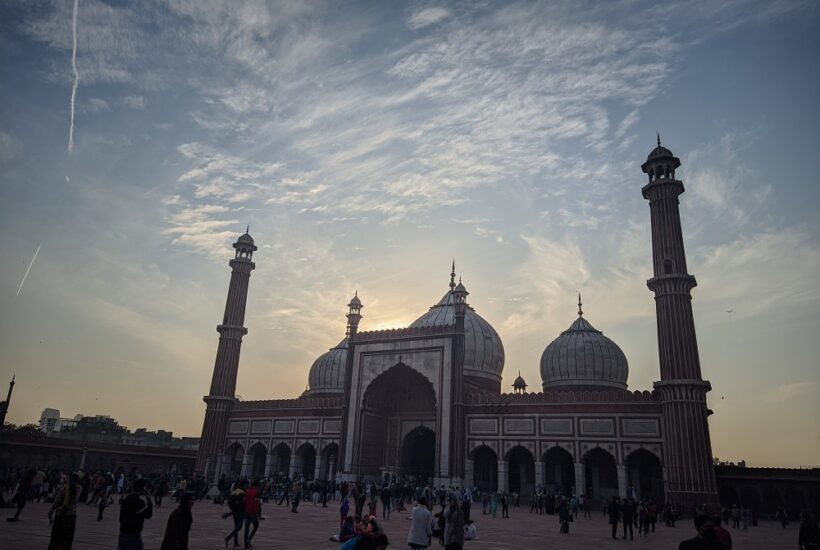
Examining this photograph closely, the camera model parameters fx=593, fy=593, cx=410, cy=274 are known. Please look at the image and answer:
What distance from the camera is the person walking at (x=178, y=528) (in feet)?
21.6

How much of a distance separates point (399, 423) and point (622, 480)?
43.7ft

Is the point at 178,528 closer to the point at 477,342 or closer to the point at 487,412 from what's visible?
the point at 487,412

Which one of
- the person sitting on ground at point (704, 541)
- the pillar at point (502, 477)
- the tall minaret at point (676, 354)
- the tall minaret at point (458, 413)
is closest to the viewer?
the person sitting on ground at point (704, 541)

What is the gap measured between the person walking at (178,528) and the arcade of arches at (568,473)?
929 inches

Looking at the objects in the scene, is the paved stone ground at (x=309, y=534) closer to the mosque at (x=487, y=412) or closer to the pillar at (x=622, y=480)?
the pillar at (x=622, y=480)

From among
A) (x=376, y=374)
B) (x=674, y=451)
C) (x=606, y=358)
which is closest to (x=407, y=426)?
(x=376, y=374)

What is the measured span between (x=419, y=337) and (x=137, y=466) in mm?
22939

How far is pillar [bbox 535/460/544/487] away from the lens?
28.3m

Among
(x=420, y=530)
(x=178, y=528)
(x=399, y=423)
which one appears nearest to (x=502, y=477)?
(x=399, y=423)

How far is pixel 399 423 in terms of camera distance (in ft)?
116

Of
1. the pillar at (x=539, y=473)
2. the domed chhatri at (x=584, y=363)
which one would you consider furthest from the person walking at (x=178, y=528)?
the domed chhatri at (x=584, y=363)

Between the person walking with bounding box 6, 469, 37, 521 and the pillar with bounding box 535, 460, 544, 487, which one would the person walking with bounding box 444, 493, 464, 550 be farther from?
the pillar with bounding box 535, 460, 544, 487

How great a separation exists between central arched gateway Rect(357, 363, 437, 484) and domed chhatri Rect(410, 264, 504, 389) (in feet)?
11.5

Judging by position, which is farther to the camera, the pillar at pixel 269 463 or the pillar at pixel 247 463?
the pillar at pixel 247 463
